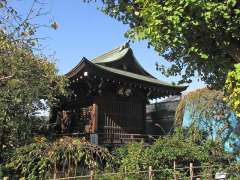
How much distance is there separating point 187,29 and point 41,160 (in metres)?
6.45

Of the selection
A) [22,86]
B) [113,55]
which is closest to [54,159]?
[22,86]

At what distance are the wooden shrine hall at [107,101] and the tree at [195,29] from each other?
285 inches

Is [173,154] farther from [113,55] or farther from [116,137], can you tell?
[113,55]

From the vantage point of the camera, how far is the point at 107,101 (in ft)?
65.2

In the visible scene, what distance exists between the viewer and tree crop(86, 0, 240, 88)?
940 centimetres

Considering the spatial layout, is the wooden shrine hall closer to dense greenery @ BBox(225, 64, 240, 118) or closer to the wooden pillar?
the wooden pillar

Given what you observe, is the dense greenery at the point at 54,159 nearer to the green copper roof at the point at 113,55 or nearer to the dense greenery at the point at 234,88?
the dense greenery at the point at 234,88

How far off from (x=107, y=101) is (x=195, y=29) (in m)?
10.4

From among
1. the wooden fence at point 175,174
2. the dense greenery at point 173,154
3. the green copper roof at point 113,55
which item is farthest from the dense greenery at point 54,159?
the green copper roof at point 113,55

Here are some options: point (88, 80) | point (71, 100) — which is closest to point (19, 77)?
point (88, 80)

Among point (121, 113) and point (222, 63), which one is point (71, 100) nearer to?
point (121, 113)

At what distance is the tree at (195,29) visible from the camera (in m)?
9.40

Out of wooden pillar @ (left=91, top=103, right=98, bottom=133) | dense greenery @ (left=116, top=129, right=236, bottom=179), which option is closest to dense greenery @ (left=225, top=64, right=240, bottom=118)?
dense greenery @ (left=116, top=129, right=236, bottom=179)

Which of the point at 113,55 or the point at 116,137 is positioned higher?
the point at 113,55
